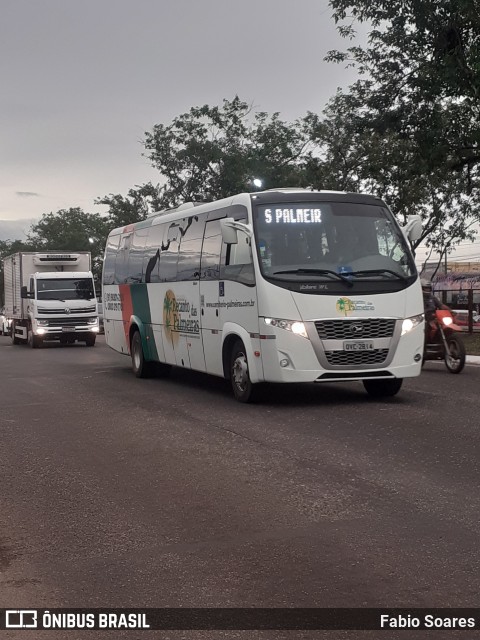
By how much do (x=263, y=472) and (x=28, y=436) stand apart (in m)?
3.50

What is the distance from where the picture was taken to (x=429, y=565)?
5148mm

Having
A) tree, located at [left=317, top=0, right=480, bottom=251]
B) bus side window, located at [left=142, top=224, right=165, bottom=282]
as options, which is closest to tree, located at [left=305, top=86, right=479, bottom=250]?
tree, located at [left=317, top=0, right=480, bottom=251]

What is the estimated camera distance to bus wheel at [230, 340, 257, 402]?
40.7ft

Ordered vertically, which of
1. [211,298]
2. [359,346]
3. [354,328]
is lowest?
[359,346]

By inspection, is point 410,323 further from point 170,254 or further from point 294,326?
point 170,254

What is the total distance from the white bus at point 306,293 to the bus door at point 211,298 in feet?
0.05

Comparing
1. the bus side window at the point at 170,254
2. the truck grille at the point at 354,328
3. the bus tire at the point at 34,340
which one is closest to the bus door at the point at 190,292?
the bus side window at the point at 170,254

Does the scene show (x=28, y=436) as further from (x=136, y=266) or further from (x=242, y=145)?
(x=242, y=145)

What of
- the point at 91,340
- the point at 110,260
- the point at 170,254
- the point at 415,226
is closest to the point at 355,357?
the point at 415,226

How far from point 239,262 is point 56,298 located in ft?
67.9

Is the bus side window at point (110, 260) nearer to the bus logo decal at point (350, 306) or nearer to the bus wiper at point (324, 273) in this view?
the bus wiper at point (324, 273)

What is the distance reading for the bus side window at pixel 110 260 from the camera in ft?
64.5

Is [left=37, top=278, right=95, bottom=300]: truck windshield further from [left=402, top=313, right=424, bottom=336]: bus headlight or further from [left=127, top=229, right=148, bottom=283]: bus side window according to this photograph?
[left=402, top=313, right=424, bottom=336]: bus headlight

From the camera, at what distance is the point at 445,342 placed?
16125mm
